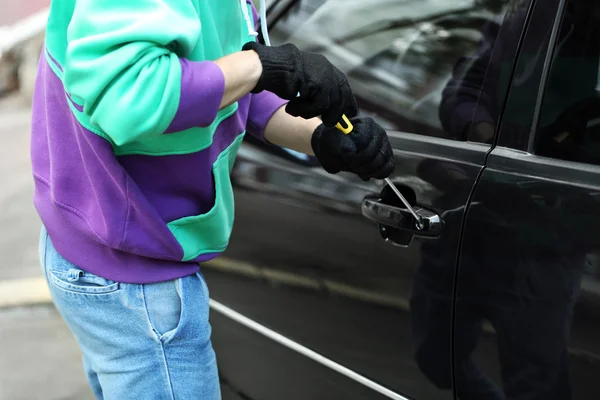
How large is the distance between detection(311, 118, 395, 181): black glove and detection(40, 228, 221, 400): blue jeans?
→ 385 mm

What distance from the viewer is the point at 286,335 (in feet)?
6.09

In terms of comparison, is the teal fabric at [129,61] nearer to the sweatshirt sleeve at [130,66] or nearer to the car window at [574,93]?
the sweatshirt sleeve at [130,66]

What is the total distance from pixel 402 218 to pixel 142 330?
1.85 ft

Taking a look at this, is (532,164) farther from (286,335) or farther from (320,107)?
(286,335)

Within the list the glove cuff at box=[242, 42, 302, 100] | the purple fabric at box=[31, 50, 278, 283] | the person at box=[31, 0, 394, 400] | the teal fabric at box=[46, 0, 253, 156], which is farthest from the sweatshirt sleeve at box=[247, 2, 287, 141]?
the teal fabric at box=[46, 0, 253, 156]

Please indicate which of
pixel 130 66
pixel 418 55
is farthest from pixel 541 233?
pixel 130 66

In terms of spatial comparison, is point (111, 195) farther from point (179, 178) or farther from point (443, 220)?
point (443, 220)

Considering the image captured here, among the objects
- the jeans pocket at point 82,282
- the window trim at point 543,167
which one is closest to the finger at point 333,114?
the window trim at point 543,167

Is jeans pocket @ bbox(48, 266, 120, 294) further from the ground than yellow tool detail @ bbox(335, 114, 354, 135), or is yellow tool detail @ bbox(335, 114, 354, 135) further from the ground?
yellow tool detail @ bbox(335, 114, 354, 135)

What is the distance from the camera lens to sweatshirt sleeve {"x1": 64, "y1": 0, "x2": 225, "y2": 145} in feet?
3.37

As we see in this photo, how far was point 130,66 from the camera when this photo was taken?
104cm

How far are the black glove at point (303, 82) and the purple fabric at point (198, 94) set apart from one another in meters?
0.10

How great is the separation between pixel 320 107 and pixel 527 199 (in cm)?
41

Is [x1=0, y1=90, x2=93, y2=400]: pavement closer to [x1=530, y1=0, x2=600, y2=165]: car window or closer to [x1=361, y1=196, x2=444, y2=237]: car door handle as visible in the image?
[x1=361, y1=196, x2=444, y2=237]: car door handle
